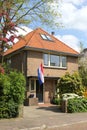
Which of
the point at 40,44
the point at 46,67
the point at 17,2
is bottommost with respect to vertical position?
the point at 46,67

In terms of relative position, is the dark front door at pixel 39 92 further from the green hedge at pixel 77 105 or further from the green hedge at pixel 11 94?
the green hedge at pixel 11 94

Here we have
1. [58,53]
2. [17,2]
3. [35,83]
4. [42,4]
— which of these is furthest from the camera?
[58,53]

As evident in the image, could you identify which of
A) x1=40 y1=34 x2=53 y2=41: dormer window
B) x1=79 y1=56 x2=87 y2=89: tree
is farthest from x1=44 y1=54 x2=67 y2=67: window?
x1=79 y1=56 x2=87 y2=89: tree

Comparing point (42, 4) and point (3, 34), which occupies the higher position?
point (42, 4)

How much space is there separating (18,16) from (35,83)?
8.47 m

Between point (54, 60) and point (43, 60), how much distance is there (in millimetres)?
Result: 1547

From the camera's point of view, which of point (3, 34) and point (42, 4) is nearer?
point (3, 34)

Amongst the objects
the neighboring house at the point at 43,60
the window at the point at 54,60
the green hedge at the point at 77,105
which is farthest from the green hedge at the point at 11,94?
the window at the point at 54,60

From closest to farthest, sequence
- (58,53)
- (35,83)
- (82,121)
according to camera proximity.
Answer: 1. (82,121)
2. (35,83)
3. (58,53)

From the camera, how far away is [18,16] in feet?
72.9

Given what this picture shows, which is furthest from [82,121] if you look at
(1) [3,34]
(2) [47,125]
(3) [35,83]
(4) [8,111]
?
(3) [35,83]

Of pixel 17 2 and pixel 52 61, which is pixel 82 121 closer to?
pixel 17 2

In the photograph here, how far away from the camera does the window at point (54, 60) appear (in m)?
29.4

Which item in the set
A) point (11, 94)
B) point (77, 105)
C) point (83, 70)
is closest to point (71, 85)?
point (77, 105)
